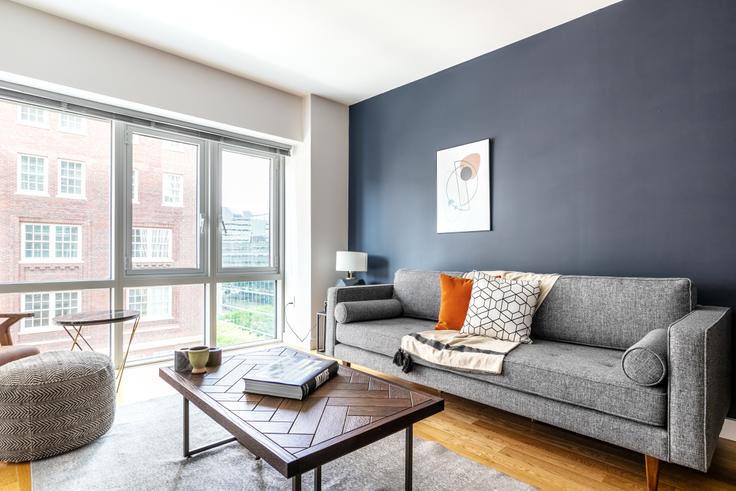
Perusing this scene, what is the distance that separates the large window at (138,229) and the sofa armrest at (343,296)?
4.32ft

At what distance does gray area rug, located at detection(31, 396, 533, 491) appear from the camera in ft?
5.51

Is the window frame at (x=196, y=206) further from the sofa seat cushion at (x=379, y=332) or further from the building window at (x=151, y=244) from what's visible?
the sofa seat cushion at (x=379, y=332)

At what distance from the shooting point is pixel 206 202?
3.83m

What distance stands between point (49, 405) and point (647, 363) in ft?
8.35

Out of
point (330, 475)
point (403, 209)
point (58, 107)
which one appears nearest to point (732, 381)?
point (330, 475)

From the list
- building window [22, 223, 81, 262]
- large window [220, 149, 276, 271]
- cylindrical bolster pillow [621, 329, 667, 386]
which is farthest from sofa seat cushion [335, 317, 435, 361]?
building window [22, 223, 81, 262]

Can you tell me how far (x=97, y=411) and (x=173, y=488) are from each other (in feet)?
2.26

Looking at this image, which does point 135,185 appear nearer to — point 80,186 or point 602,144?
point 80,186

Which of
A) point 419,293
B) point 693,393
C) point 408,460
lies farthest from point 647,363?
point 419,293

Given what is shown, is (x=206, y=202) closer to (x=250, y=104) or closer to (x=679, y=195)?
(x=250, y=104)

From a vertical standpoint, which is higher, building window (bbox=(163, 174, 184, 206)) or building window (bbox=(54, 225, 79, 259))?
building window (bbox=(163, 174, 184, 206))

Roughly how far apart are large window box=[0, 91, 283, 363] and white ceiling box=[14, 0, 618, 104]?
0.72 metres

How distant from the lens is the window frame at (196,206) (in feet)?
11.0

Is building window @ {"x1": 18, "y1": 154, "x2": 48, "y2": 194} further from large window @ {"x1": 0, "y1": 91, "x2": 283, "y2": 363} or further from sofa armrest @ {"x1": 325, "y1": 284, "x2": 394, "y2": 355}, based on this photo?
sofa armrest @ {"x1": 325, "y1": 284, "x2": 394, "y2": 355}
